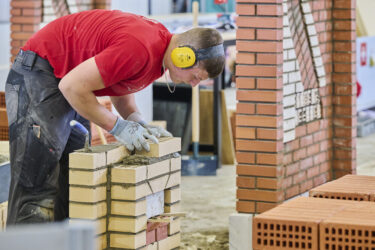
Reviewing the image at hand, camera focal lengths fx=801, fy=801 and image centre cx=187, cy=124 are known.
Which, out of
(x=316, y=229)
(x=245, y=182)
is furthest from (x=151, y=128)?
(x=245, y=182)

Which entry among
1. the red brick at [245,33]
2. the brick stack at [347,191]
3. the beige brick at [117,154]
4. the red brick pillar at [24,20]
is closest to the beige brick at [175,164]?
the beige brick at [117,154]

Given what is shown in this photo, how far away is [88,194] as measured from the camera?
3.45m

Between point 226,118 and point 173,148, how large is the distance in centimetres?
425

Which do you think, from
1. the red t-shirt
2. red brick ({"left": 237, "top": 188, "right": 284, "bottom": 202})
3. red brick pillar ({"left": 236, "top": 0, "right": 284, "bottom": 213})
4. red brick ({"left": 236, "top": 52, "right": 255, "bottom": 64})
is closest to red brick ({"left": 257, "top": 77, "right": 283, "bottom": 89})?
red brick pillar ({"left": 236, "top": 0, "right": 284, "bottom": 213})

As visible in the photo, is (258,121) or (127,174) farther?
(258,121)

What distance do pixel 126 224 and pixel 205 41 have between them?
0.88 m

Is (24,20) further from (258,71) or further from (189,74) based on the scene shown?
(189,74)

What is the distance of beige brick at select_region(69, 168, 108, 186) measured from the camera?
342cm

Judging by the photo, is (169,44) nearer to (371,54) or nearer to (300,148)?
(300,148)

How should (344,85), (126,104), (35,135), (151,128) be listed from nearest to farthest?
(35,135)
(151,128)
(126,104)
(344,85)

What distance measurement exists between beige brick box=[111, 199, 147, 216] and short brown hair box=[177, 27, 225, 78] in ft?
2.19

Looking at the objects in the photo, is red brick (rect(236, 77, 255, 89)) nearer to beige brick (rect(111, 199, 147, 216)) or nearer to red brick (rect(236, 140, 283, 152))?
red brick (rect(236, 140, 283, 152))

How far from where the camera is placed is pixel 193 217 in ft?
19.7

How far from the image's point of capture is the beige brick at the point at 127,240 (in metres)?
3.53
